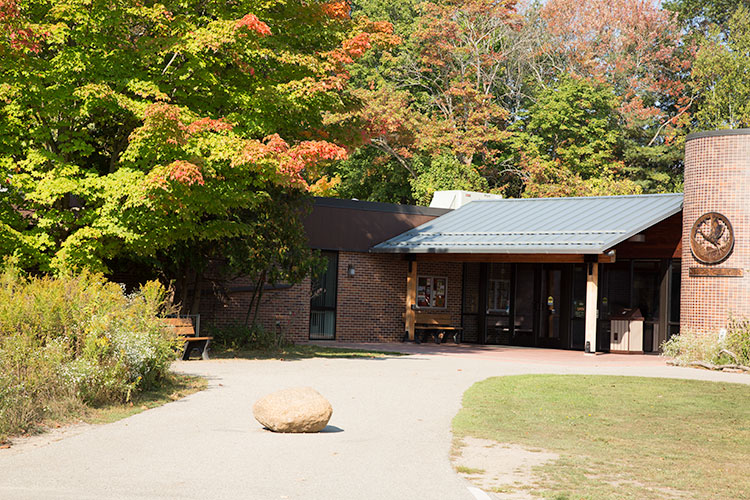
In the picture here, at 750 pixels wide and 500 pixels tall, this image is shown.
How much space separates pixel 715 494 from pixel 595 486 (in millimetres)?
911

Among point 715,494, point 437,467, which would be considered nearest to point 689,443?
point 715,494

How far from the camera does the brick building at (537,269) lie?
19.6 m

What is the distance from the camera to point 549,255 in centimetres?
Result: 2194

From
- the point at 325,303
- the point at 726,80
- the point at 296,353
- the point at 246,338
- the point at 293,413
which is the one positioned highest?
the point at 726,80

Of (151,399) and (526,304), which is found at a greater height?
(526,304)

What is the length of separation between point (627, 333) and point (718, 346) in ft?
15.2

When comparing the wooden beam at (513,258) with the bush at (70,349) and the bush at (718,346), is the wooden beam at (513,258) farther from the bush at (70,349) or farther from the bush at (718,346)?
the bush at (70,349)

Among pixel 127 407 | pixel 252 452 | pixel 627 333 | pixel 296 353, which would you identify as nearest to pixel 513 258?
pixel 627 333

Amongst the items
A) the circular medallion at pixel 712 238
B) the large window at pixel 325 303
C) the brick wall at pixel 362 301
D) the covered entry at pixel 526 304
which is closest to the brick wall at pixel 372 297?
the brick wall at pixel 362 301

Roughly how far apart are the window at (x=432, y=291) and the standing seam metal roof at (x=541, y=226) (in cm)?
143

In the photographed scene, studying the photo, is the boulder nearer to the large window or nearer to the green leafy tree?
the large window

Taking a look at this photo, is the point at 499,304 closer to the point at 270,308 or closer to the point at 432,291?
the point at 432,291

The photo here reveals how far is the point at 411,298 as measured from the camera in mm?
24625

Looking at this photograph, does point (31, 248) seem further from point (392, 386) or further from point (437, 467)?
point (437, 467)
